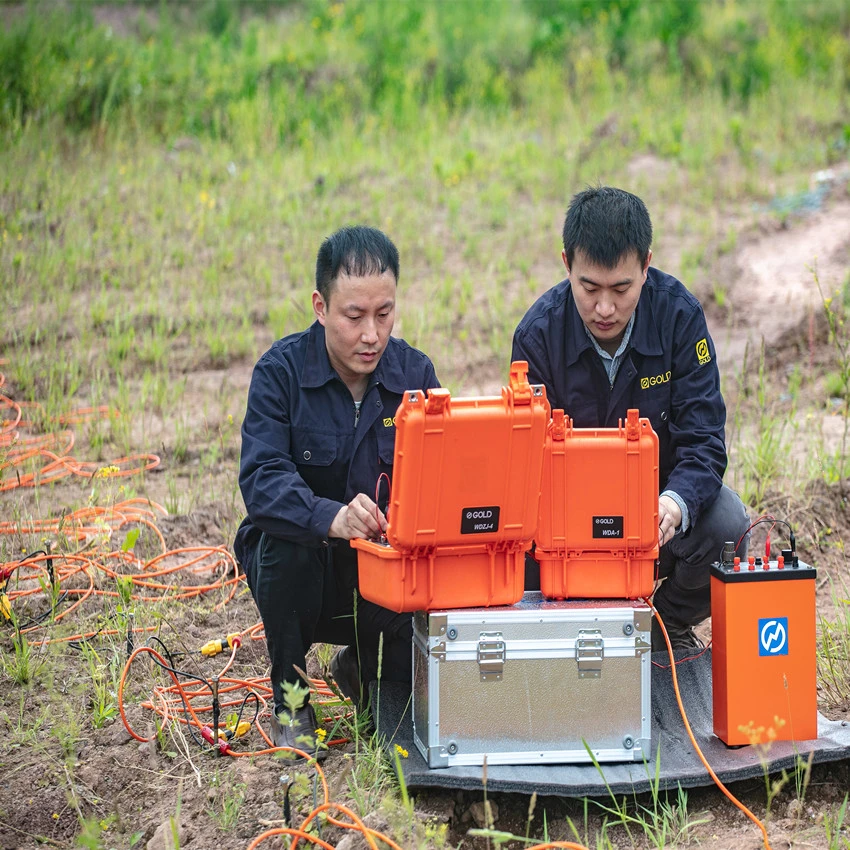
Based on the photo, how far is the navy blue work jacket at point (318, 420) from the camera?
3.14 metres

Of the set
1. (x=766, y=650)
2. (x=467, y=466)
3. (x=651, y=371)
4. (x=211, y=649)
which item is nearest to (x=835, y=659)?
(x=766, y=650)

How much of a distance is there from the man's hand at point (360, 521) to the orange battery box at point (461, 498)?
5 cm

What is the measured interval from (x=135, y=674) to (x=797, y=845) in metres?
2.18

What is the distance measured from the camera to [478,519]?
8.87 ft

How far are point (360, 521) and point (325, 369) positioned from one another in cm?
57

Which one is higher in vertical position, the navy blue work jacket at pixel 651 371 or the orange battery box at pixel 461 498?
the navy blue work jacket at pixel 651 371

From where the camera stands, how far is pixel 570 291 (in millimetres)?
3562

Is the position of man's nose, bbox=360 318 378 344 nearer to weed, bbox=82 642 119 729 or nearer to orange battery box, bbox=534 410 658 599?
orange battery box, bbox=534 410 658 599

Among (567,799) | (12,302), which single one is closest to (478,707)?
(567,799)

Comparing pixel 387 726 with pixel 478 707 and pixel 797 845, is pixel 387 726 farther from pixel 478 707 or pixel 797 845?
pixel 797 845

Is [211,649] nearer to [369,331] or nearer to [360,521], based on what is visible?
[360,521]

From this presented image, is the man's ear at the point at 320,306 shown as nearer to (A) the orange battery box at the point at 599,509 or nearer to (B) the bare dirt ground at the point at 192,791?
(A) the orange battery box at the point at 599,509

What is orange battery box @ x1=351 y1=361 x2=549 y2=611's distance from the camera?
262cm

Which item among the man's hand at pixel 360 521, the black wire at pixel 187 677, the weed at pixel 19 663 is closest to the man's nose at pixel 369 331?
the man's hand at pixel 360 521
